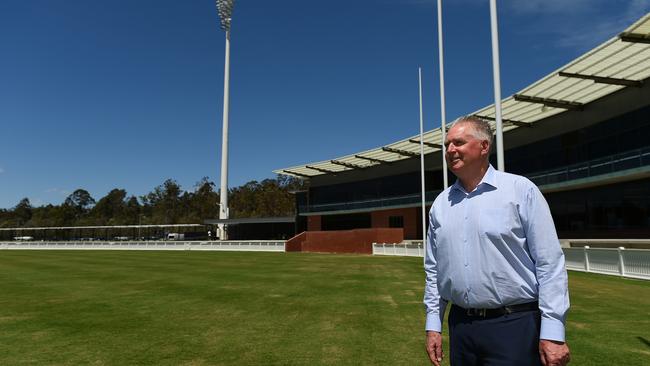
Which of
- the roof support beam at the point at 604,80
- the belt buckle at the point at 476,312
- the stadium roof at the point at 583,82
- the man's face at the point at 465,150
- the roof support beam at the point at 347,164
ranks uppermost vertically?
the stadium roof at the point at 583,82

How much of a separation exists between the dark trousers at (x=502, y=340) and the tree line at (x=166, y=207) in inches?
3090

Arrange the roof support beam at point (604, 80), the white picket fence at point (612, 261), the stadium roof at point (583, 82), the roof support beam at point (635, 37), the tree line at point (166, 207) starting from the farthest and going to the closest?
1. the tree line at point (166, 207)
2. the roof support beam at point (604, 80)
3. the stadium roof at point (583, 82)
4. the roof support beam at point (635, 37)
5. the white picket fence at point (612, 261)

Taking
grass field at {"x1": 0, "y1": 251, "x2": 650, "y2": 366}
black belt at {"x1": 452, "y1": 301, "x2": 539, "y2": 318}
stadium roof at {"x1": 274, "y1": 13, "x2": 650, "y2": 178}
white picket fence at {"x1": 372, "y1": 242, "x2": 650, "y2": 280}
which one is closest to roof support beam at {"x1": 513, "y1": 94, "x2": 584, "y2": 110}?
stadium roof at {"x1": 274, "y1": 13, "x2": 650, "y2": 178}

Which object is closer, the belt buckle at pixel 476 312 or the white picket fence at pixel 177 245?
the belt buckle at pixel 476 312

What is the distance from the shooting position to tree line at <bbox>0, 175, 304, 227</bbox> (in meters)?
110

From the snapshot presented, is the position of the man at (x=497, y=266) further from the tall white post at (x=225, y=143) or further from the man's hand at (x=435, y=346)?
the tall white post at (x=225, y=143)

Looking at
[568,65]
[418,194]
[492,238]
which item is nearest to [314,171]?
[418,194]

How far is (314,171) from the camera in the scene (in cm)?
6444

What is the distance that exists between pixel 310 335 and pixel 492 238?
533 cm

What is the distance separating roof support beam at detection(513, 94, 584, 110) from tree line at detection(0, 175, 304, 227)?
5326cm

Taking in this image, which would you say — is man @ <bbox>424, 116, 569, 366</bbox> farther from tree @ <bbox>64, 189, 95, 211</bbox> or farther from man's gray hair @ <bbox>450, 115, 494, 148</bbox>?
tree @ <bbox>64, 189, 95, 211</bbox>

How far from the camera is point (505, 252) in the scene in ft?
8.89

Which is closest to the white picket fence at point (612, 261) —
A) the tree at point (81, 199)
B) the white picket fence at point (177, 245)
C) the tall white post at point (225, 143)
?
the white picket fence at point (177, 245)

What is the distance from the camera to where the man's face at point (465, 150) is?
9.61 feet
